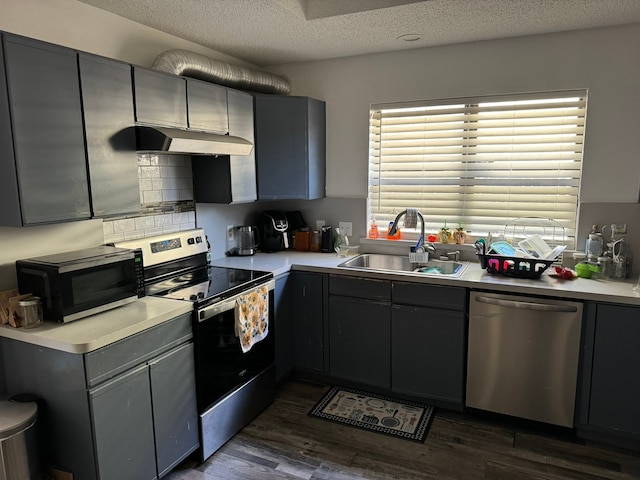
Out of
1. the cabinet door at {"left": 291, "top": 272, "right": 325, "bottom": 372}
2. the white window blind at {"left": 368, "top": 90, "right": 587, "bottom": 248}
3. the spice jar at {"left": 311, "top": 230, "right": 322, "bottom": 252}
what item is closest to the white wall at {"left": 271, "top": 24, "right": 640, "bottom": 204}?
the white window blind at {"left": 368, "top": 90, "right": 587, "bottom": 248}

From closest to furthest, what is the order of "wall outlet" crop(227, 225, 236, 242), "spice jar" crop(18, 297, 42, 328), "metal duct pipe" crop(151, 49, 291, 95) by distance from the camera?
"spice jar" crop(18, 297, 42, 328) < "metal duct pipe" crop(151, 49, 291, 95) < "wall outlet" crop(227, 225, 236, 242)

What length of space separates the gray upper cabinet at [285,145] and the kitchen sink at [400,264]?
2.12 feet

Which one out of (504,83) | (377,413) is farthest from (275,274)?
(504,83)

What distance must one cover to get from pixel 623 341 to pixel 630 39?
71.2 inches

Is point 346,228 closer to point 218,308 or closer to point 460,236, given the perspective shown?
point 460,236

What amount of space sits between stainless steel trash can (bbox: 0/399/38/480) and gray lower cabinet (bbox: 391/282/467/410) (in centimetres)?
201

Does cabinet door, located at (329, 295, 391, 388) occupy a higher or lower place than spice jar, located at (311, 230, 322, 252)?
lower

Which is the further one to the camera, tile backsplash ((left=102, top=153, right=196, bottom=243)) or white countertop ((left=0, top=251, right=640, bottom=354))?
tile backsplash ((left=102, top=153, right=196, bottom=243))

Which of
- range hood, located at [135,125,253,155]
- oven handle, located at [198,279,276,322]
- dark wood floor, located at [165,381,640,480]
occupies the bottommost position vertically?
dark wood floor, located at [165,381,640,480]

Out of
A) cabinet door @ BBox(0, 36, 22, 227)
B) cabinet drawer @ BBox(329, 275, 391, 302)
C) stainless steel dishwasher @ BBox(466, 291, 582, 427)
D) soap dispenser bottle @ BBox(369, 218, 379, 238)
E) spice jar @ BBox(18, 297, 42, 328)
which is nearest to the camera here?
cabinet door @ BBox(0, 36, 22, 227)

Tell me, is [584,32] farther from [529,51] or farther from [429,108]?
[429,108]

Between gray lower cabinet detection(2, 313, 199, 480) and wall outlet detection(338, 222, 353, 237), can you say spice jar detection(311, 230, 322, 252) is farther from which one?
gray lower cabinet detection(2, 313, 199, 480)

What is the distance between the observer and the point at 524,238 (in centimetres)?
313

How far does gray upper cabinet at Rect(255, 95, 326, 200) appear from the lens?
10.8ft
